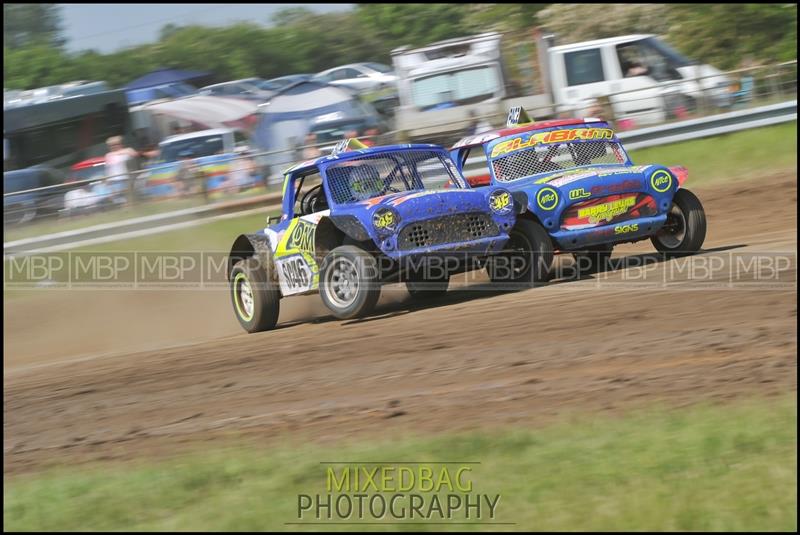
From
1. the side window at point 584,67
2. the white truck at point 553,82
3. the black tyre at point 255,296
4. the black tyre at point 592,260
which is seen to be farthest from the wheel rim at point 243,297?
the side window at point 584,67

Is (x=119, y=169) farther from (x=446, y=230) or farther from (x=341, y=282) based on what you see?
(x=446, y=230)

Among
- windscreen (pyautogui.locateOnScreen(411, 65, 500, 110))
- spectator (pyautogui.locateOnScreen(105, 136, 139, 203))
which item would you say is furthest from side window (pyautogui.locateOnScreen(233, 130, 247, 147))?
windscreen (pyautogui.locateOnScreen(411, 65, 500, 110))

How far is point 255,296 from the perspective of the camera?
32.9 feet

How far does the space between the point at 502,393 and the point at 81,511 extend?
7.95 feet

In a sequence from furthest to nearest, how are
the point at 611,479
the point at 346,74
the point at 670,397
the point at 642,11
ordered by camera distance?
the point at 346,74 → the point at 642,11 → the point at 670,397 → the point at 611,479

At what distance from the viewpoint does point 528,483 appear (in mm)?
4609

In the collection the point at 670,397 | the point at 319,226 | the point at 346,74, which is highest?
the point at 346,74

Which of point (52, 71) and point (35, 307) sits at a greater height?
point (52, 71)

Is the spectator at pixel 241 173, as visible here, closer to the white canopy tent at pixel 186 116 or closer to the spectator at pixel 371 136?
the spectator at pixel 371 136

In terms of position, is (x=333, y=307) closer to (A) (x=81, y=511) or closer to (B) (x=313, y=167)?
(B) (x=313, y=167)

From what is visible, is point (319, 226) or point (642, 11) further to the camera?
point (642, 11)

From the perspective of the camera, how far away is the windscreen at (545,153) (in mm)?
10367

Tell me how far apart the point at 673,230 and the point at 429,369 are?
14.3 feet

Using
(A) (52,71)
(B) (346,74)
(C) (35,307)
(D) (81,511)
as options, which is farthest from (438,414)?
(A) (52,71)
